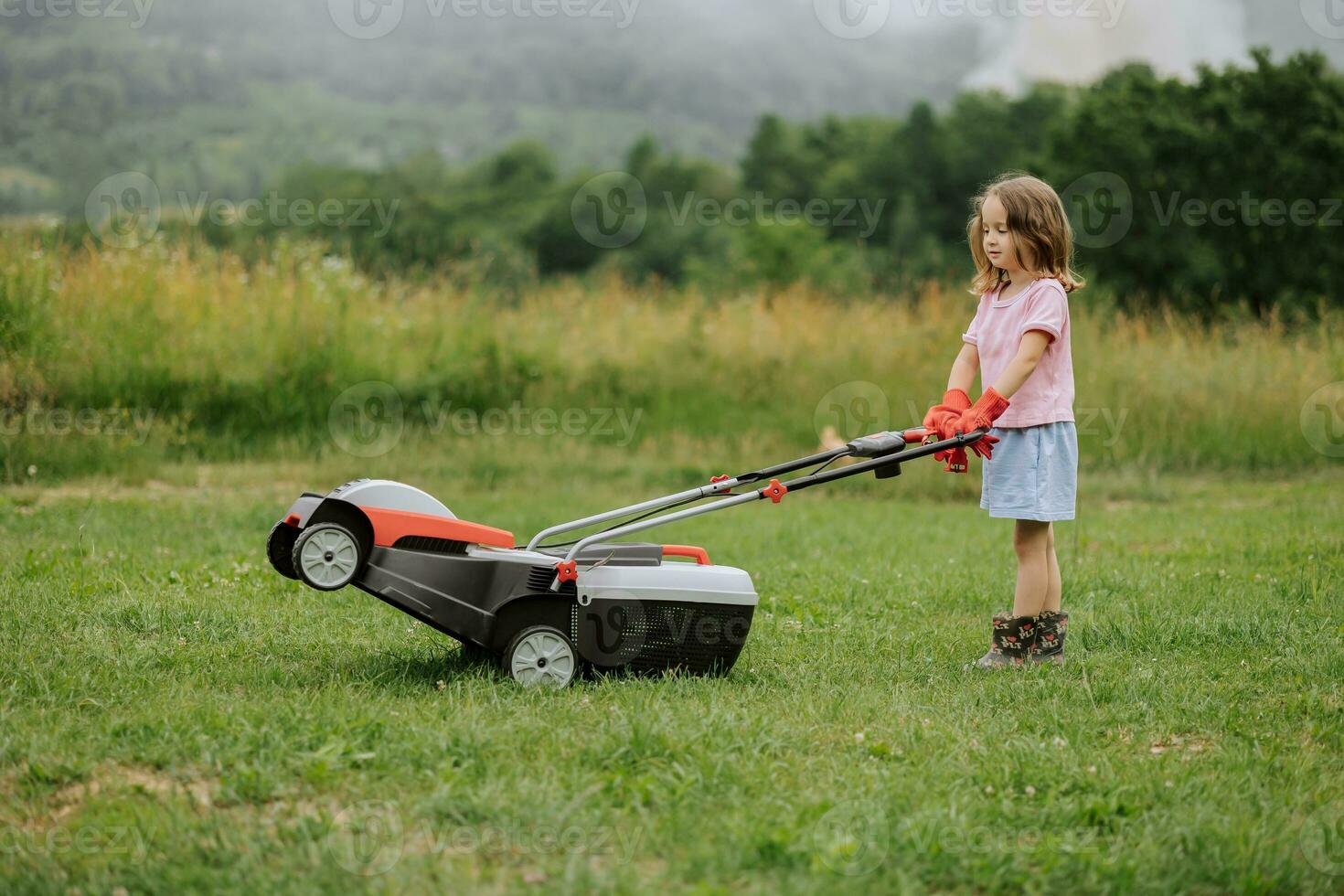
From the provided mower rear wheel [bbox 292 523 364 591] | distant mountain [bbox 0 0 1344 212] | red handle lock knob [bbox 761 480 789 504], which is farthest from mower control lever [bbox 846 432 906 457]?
distant mountain [bbox 0 0 1344 212]

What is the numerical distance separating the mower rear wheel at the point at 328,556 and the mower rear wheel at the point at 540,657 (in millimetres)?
545

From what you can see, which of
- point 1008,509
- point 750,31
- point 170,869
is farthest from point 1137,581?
point 750,31

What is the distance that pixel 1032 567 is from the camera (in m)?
4.29

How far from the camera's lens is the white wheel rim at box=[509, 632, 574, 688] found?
3754mm

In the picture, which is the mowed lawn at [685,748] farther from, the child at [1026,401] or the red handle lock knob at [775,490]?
the red handle lock knob at [775,490]

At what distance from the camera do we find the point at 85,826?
106 inches

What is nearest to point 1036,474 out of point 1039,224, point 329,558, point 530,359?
point 1039,224

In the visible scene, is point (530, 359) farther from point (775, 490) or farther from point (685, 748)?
point (685, 748)

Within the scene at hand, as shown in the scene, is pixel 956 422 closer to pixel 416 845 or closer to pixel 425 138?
pixel 416 845

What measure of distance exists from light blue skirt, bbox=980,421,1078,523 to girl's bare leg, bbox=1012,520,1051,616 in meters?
0.08

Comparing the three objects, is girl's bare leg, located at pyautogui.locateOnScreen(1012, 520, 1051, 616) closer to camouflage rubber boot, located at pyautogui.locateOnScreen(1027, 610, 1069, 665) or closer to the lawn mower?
camouflage rubber boot, located at pyautogui.locateOnScreen(1027, 610, 1069, 665)

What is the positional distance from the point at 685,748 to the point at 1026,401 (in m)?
1.84

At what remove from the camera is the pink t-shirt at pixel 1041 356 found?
13.5 ft

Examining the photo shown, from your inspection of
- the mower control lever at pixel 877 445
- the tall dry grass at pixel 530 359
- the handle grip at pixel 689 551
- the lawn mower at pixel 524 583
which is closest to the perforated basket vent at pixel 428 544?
the lawn mower at pixel 524 583
